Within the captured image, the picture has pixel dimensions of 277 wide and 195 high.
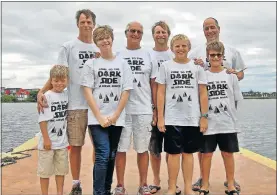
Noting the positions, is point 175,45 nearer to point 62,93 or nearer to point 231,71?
point 231,71

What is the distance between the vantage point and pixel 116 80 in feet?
13.2

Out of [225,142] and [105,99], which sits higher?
[105,99]

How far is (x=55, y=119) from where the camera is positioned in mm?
4066

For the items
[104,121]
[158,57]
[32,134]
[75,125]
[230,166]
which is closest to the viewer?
[104,121]

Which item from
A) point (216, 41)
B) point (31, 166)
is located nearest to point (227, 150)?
point (216, 41)

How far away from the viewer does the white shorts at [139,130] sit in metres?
4.25

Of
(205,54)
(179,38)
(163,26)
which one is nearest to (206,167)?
(205,54)

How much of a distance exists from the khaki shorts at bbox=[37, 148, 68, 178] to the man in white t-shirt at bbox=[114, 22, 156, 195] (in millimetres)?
619

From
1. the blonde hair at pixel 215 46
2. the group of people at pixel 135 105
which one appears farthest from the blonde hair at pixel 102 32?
the blonde hair at pixel 215 46

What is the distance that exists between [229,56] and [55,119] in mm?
2301

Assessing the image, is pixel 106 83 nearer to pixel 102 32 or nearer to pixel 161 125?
pixel 102 32

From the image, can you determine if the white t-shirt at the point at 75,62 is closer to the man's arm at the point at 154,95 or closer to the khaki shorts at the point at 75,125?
the khaki shorts at the point at 75,125

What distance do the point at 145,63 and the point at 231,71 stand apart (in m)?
1.02

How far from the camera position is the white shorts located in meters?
4.25
